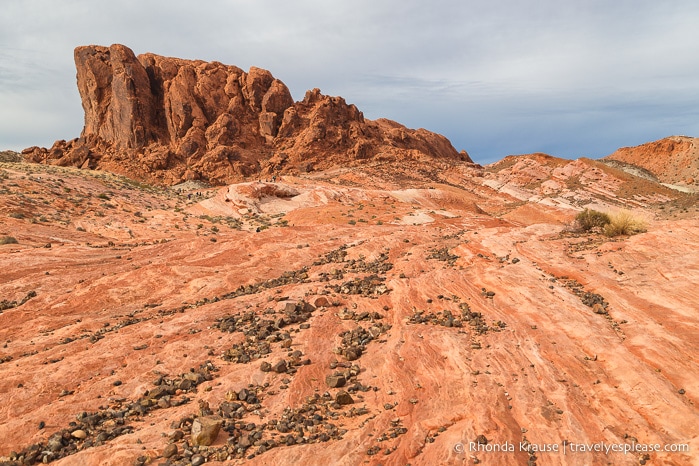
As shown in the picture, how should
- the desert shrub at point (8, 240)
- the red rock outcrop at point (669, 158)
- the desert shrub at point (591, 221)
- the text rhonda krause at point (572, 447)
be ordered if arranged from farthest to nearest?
the red rock outcrop at point (669, 158) → the desert shrub at point (8, 240) → the desert shrub at point (591, 221) → the text rhonda krause at point (572, 447)

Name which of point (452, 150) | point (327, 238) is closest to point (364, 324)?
point (327, 238)

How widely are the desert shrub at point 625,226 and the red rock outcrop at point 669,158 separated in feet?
261

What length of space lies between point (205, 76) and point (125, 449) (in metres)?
66.2

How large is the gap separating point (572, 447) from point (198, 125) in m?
64.1

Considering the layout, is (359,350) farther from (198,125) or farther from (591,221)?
(198,125)

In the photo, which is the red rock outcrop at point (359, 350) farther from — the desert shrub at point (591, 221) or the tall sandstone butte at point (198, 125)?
the tall sandstone butte at point (198, 125)

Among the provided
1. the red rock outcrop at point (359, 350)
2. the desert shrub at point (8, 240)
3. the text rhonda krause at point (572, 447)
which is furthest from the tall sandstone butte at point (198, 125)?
the text rhonda krause at point (572, 447)

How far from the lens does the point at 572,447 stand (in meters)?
5.87

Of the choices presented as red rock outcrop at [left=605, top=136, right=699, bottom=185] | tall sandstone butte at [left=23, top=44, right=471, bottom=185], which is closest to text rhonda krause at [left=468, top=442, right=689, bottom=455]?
tall sandstone butte at [left=23, top=44, right=471, bottom=185]

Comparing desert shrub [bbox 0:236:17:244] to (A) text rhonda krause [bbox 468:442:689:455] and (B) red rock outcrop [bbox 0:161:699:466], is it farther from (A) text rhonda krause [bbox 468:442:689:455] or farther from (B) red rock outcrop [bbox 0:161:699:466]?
(A) text rhonda krause [bbox 468:442:689:455]

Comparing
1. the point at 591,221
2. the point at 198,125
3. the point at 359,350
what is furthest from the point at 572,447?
the point at 198,125

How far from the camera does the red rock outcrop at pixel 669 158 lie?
81.6 meters

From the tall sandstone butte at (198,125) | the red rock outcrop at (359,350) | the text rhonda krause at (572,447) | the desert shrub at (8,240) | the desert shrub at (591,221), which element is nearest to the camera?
the text rhonda krause at (572,447)

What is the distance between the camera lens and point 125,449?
19.7 feet
